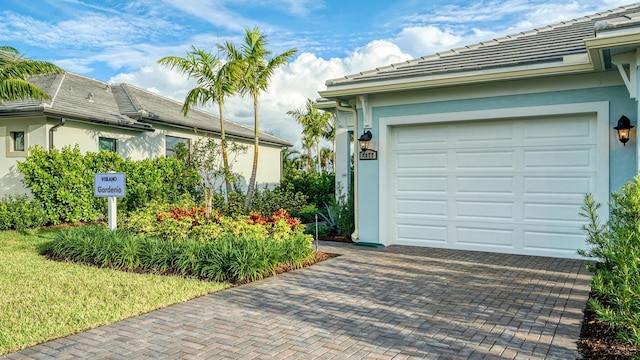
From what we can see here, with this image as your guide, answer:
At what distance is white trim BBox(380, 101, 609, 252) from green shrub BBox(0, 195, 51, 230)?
8733 millimetres

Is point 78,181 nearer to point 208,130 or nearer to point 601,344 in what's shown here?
point 208,130

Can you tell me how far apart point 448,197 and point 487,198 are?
73 cm

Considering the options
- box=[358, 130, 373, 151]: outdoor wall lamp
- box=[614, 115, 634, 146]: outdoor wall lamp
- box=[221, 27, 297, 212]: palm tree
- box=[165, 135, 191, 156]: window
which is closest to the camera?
box=[614, 115, 634, 146]: outdoor wall lamp

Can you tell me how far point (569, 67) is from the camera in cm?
716

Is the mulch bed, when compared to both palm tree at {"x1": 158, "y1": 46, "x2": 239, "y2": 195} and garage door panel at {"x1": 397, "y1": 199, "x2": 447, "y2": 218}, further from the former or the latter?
palm tree at {"x1": 158, "y1": 46, "x2": 239, "y2": 195}

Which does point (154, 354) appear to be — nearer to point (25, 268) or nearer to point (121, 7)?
point (25, 268)

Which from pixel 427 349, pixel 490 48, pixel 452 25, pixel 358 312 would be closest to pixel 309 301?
pixel 358 312

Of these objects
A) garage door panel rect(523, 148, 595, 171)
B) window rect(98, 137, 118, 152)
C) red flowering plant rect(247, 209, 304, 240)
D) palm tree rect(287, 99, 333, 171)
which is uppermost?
palm tree rect(287, 99, 333, 171)

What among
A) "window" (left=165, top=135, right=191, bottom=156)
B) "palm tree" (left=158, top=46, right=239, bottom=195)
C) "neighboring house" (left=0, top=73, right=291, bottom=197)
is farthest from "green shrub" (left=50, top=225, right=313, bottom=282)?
"window" (left=165, top=135, right=191, bottom=156)

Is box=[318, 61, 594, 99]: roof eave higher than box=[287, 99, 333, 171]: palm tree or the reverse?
the reverse

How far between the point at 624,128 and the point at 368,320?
518 centimetres

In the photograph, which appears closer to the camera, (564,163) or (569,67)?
(569,67)

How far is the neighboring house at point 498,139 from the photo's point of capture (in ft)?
23.6

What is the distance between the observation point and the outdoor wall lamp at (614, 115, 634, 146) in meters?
6.78
